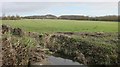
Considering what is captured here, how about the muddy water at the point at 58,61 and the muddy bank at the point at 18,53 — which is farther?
the muddy water at the point at 58,61

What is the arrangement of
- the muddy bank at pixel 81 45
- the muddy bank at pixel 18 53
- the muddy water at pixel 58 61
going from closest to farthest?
the muddy bank at pixel 18 53, the muddy bank at pixel 81 45, the muddy water at pixel 58 61

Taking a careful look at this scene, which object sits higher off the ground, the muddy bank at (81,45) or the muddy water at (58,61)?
the muddy bank at (81,45)

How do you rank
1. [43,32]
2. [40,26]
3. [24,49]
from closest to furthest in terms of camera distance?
[24,49] < [43,32] < [40,26]

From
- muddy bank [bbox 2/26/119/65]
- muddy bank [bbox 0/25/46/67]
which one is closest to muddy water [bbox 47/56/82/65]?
muddy bank [bbox 2/26/119/65]

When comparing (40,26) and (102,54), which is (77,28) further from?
(102,54)

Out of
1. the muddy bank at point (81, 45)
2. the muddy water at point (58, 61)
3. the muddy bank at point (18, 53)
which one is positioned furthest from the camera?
the muddy water at point (58, 61)

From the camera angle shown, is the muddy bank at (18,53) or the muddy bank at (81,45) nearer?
the muddy bank at (18,53)

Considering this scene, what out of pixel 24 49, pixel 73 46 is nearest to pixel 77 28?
pixel 73 46

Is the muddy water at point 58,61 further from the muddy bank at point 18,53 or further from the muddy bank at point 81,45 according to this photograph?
the muddy bank at point 18,53

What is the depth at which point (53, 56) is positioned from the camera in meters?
14.9

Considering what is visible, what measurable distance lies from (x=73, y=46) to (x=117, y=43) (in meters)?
2.67

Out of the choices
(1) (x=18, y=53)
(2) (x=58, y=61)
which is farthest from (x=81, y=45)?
(1) (x=18, y=53)

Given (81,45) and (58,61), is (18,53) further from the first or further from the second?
(81,45)

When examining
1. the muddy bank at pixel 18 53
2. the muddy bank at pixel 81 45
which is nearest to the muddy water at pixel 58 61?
the muddy bank at pixel 81 45
